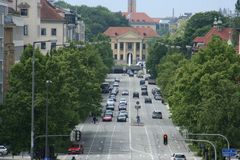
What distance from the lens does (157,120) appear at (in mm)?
149625

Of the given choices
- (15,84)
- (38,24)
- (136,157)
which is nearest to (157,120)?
(38,24)

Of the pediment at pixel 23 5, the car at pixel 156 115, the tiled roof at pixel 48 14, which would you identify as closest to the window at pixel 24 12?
the pediment at pixel 23 5

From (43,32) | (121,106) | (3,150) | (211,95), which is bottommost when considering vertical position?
(121,106)

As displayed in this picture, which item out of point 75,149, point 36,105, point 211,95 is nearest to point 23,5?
point 75,149

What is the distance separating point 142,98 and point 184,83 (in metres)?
76.2

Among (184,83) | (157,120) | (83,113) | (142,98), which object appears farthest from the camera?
(142,98)

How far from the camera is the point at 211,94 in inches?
4082

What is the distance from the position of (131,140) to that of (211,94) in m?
19.5

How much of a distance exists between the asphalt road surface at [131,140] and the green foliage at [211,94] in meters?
3.55

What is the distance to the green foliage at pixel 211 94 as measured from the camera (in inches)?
3740

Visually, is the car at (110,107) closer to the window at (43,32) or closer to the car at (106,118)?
the car at (106,118)

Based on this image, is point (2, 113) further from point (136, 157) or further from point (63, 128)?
point (136, 157)

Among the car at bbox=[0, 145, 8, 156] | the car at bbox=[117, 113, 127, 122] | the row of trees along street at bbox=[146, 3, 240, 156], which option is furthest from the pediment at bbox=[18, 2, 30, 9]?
the car at bbox=[0, 145, 8, 156]

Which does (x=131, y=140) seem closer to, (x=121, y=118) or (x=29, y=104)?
(x=121, y=118)
